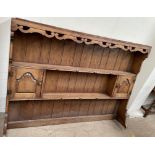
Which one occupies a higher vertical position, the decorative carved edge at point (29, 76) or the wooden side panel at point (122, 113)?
the decorative carved edge at point (29, 76)

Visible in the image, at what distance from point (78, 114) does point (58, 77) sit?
696 mm

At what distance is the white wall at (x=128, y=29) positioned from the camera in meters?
2.08

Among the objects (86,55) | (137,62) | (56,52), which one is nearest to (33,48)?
(56,52)

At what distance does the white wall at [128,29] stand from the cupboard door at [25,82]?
585mm

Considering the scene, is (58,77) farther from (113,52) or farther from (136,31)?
(136,31)

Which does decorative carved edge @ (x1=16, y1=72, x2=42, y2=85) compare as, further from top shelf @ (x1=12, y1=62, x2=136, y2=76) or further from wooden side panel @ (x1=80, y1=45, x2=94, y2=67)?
wooden side panel @ (x1=80, y1=45, x2=94, y2=67)

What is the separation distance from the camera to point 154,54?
2545 millimetres

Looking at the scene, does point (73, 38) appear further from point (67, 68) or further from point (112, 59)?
point (112, 59)

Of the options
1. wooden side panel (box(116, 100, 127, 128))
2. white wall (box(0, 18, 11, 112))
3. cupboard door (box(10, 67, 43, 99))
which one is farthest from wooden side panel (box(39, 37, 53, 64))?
wooden side panel (box(116, 100, 127, 128))

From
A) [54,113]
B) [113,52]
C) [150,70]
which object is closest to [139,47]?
[113,52]

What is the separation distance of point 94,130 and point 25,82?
1208mm

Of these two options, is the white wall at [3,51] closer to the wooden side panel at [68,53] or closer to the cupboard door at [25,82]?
the cupboard door at [25,82]

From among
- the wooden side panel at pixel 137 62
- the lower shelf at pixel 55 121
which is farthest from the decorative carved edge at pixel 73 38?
the lower shelf at pixel 55 121

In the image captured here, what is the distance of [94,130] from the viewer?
2473 mm
